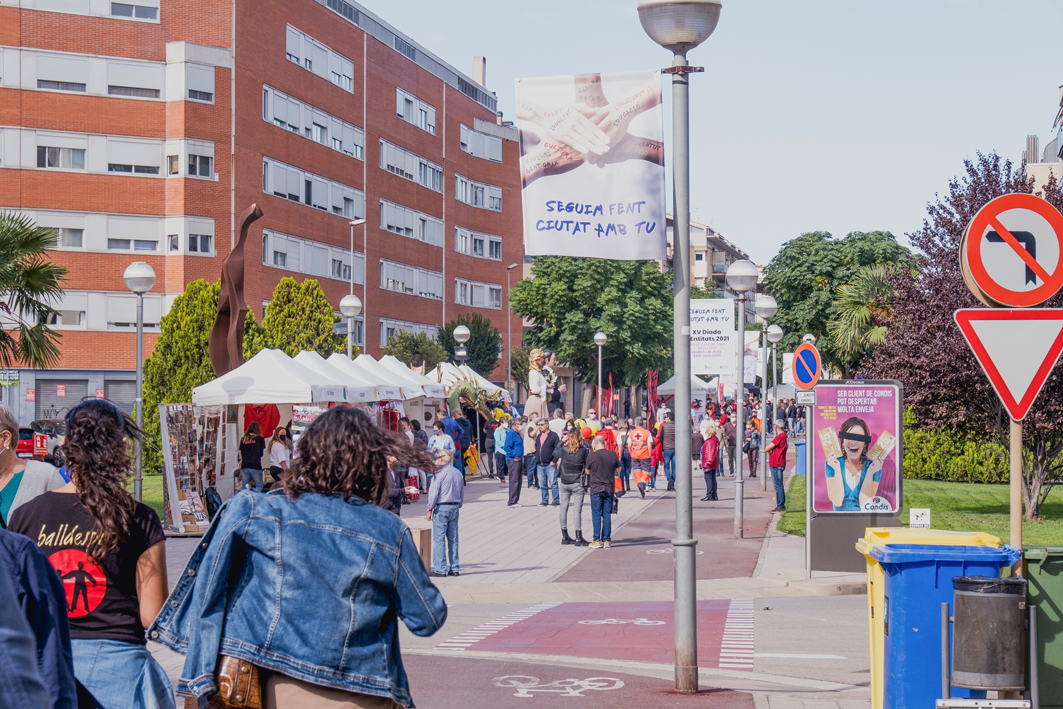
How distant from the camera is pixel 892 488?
14.9 metres

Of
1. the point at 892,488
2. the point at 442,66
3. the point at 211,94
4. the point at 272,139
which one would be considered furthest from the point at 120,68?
the point at 892,488

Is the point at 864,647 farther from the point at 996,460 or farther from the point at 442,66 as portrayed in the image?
the point at 442,66

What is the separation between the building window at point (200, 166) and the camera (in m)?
45.5

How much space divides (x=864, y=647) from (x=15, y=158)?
4079cm

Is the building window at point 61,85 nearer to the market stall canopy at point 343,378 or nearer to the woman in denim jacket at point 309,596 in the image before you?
the market stall canopy at point 343,378

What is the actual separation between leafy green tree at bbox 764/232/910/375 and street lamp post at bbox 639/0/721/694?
2145 inches

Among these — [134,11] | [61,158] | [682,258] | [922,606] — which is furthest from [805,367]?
[134,11]

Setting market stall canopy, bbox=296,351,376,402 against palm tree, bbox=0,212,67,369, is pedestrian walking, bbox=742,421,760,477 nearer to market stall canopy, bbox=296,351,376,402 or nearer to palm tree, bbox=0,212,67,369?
market stall canopy, bbox=296,351,376,402

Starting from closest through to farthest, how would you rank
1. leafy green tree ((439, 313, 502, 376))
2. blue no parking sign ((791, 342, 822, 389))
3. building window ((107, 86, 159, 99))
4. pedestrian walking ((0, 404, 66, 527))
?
pedestrian walking ((0, 404, 66, 527)), blue no parking sign ((791, 342, 822, 389)), building window ((107, 86, 159, 99)), leafy green tree ((439, 313, 502, 376))

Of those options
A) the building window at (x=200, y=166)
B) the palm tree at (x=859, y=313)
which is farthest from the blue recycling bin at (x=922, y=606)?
the building window at (x=200, y=166)

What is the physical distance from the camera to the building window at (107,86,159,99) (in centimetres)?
4488

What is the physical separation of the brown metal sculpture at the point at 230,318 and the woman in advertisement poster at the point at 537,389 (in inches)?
450

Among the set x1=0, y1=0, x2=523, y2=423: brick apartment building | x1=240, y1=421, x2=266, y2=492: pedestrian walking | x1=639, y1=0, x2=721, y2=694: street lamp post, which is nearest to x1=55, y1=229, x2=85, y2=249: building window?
x1=0, y1=0, x2=523, y2=423: brick apartment building

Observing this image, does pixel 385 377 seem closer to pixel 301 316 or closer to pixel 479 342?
pixel 301 316
